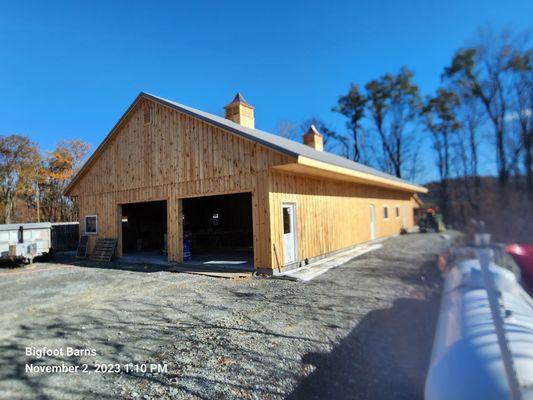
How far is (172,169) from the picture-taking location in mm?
10695

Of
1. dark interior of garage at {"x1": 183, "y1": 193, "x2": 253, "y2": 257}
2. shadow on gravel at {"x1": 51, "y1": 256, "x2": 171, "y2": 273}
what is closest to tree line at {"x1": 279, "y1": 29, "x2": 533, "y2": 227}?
shadow on gravel at {"x1": 51, "y1": 256, "x2": 171, "y2": 273}

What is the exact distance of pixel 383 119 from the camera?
107 feet

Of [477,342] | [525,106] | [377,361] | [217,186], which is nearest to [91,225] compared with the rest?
[217,186]

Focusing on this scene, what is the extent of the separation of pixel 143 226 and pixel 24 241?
5423mm

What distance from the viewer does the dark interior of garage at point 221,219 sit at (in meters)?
17.0

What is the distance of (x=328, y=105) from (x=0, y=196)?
30.3m

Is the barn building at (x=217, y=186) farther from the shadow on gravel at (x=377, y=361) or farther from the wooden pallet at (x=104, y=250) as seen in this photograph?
the shadow on gravel at (x=377, y=361)

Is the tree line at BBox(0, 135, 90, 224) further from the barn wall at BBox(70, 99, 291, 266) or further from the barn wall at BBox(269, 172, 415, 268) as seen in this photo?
the barn wall at BBox(269, 172, 415, 268)

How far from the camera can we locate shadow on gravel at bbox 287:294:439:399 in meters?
3.04

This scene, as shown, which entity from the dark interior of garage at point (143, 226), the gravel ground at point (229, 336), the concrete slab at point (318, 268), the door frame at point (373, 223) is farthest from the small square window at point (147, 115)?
the door frame at point (373, 223)

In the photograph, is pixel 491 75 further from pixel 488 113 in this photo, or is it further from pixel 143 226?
pixel 143 226

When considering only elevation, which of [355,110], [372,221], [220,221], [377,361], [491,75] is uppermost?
[355,110]

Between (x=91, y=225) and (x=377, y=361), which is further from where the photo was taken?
(x=91, y=225)

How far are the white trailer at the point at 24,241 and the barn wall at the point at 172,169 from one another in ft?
5.35
